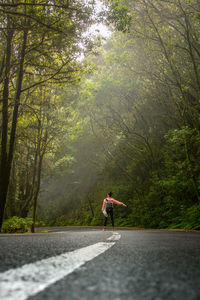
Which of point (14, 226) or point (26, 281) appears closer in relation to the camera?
point (26, 281)

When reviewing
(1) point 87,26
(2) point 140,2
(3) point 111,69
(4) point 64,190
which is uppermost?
(3) point 111,69

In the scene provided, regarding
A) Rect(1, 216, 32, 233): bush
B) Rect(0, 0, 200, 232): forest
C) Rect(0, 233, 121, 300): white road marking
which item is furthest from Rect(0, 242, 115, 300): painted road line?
Rect(1, 216, 32, 233): bush

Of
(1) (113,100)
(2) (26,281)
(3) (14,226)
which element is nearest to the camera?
(2) (26,281)

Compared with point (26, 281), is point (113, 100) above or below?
above

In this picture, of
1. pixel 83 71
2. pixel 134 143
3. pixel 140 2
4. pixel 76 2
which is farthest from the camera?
pixel 134 143

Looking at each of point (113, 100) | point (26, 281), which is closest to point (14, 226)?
point (113, 100)

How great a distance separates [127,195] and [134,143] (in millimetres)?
4610

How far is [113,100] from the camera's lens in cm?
2066

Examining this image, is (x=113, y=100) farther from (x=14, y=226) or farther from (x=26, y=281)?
(x=26, y=281)

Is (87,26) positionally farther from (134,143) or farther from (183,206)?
(134,143)

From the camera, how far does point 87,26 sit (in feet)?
32.4

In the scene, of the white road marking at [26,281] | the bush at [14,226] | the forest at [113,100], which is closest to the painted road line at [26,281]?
the white road marking at [26,281]

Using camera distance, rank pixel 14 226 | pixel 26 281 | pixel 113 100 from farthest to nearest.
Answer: pixel 113 100
pixel 14 226
pixel 26 281

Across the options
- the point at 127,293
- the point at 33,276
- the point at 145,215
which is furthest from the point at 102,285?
the point at 145,215
